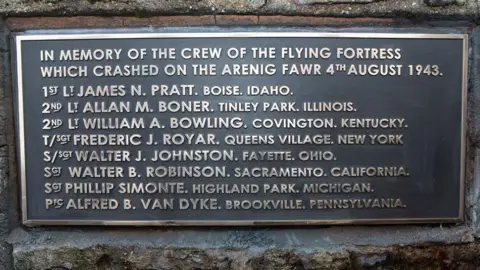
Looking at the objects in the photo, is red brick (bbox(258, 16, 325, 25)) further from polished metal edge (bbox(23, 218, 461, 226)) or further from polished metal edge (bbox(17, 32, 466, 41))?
polished metal edge (bbox(23, 218, 461, 226))

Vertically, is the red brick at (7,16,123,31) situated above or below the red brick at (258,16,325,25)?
above

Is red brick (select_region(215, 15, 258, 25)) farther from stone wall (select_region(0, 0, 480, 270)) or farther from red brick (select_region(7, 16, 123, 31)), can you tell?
red brick (select_region(7, 16, 123, 31))

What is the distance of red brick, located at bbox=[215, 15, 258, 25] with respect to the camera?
7.22 feet

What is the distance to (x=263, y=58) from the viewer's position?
217cm

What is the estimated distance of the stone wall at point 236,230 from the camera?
85.9 inches

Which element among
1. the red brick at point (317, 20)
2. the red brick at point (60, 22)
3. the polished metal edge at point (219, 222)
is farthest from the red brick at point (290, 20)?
the polished metal edge at point (219, 222)

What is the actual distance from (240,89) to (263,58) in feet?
0.63

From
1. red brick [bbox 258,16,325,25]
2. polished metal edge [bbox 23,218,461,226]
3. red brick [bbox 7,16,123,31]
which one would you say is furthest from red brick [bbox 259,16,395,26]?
polished metal edge [bbox 23,218,461,226]

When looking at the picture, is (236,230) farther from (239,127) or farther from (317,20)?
(317,20)

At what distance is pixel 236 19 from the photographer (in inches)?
86.7

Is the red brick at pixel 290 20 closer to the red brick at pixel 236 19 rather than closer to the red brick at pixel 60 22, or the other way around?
the red brick at pixel 236 19

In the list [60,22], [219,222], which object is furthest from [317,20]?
[60,22]

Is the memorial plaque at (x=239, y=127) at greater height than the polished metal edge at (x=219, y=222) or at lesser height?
greater

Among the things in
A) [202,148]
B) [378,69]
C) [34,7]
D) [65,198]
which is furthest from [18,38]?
[378,69]
